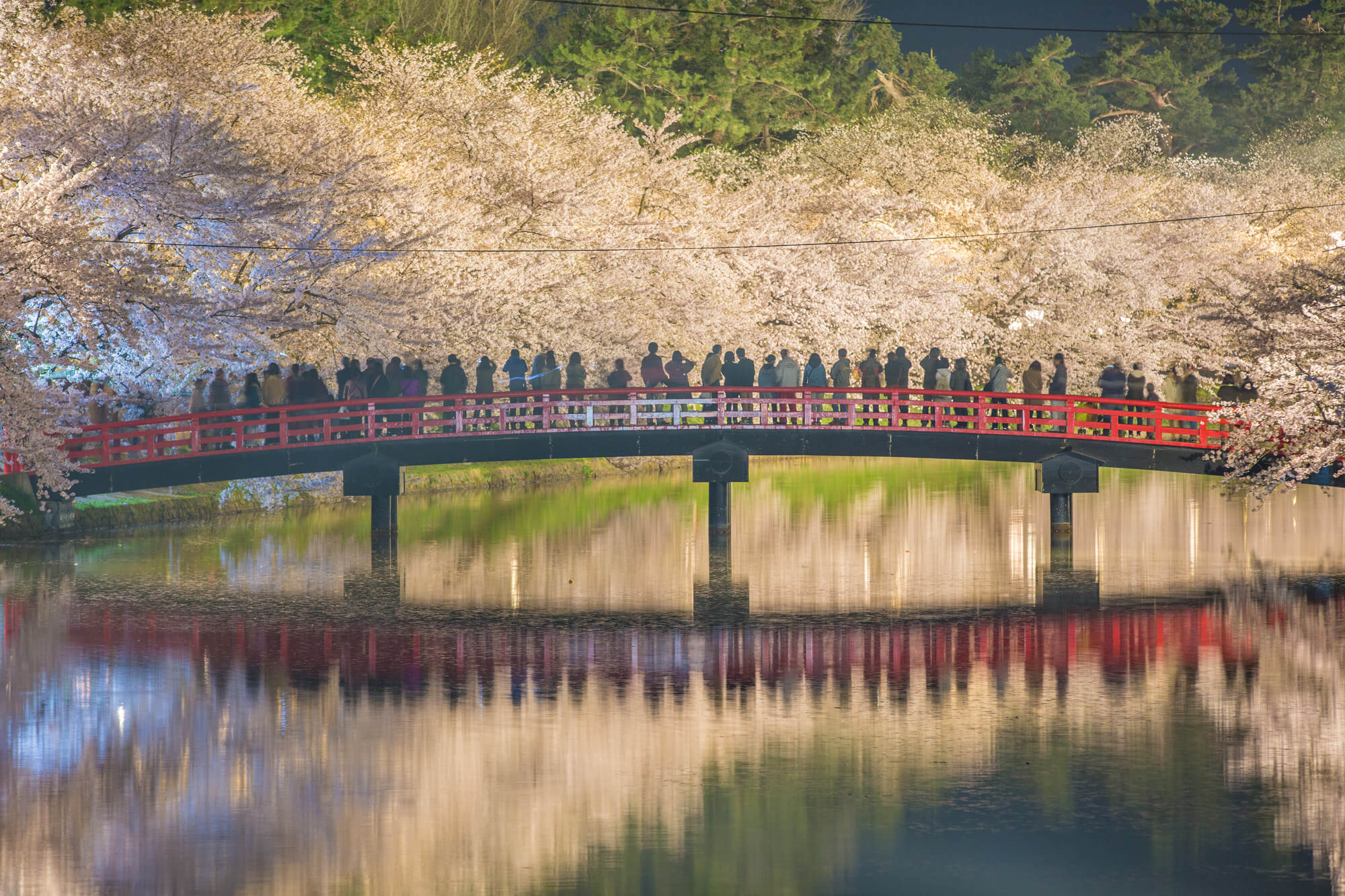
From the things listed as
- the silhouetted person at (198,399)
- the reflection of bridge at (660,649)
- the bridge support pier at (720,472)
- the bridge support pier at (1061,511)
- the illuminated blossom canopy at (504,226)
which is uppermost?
the illuminated blossom canopy at (504,226)

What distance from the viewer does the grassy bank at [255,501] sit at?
2984 centimetres

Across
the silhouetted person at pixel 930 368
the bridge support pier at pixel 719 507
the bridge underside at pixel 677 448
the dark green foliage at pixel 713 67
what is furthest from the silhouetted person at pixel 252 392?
the dark green foliage at pixel 713 67

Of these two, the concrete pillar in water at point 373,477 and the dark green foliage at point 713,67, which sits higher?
the dark green foliage at point 713,67

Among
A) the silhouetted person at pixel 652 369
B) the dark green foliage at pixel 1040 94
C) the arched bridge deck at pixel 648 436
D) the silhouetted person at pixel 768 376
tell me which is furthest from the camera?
the dark green foliage at pixel 1040 94

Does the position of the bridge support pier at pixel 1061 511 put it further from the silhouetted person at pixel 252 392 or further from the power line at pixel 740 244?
the power line at pixel 740 244

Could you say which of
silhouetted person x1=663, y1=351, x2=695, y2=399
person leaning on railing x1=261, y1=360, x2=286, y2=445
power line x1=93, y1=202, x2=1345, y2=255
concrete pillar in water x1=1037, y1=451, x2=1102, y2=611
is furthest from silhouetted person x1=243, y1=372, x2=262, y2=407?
concrete pillar in water x1=1037, y1=451, x2=1102, y2=611

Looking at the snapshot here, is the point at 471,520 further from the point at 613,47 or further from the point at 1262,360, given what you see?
the point at 613,47

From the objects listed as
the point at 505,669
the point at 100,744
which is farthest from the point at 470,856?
the point at 505,669

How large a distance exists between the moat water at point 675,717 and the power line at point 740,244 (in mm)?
6903

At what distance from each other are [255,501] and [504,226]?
10.6 metres

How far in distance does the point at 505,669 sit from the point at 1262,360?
1402cm

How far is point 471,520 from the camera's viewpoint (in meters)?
32.5

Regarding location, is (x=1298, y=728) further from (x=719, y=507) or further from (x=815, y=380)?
(x=815, y=380)

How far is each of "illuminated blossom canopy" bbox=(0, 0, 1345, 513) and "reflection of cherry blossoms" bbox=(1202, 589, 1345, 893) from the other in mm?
8219
